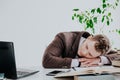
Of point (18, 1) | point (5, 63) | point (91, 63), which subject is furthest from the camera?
point (18, 1)

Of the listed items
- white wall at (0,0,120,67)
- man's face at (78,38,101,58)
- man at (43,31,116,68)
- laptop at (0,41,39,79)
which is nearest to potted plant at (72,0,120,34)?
white wall at (0,0,120,67)

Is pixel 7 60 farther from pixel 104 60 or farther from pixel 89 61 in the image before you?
pixel 104 60

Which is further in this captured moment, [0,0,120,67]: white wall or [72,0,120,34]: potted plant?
[72,0,120,34]: potted plant

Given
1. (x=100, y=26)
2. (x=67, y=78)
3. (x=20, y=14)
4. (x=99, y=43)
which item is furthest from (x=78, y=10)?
(x=67, y=78)

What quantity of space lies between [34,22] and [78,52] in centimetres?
124

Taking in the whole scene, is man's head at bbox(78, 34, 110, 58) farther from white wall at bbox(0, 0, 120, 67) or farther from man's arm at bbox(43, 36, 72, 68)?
white wall at bbox(0, 0, 120, 67)

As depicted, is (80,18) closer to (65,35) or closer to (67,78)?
(65,35)

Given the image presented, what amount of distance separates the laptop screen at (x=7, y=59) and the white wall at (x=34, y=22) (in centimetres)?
182

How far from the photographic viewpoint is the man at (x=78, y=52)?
1.86m

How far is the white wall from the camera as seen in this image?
3.09 metres

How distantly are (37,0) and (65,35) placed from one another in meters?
1.12

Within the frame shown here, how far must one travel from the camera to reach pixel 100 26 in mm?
3254

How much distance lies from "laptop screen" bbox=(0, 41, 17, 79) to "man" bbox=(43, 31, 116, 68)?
1.98 ft

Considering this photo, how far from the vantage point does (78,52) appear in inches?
81.5
